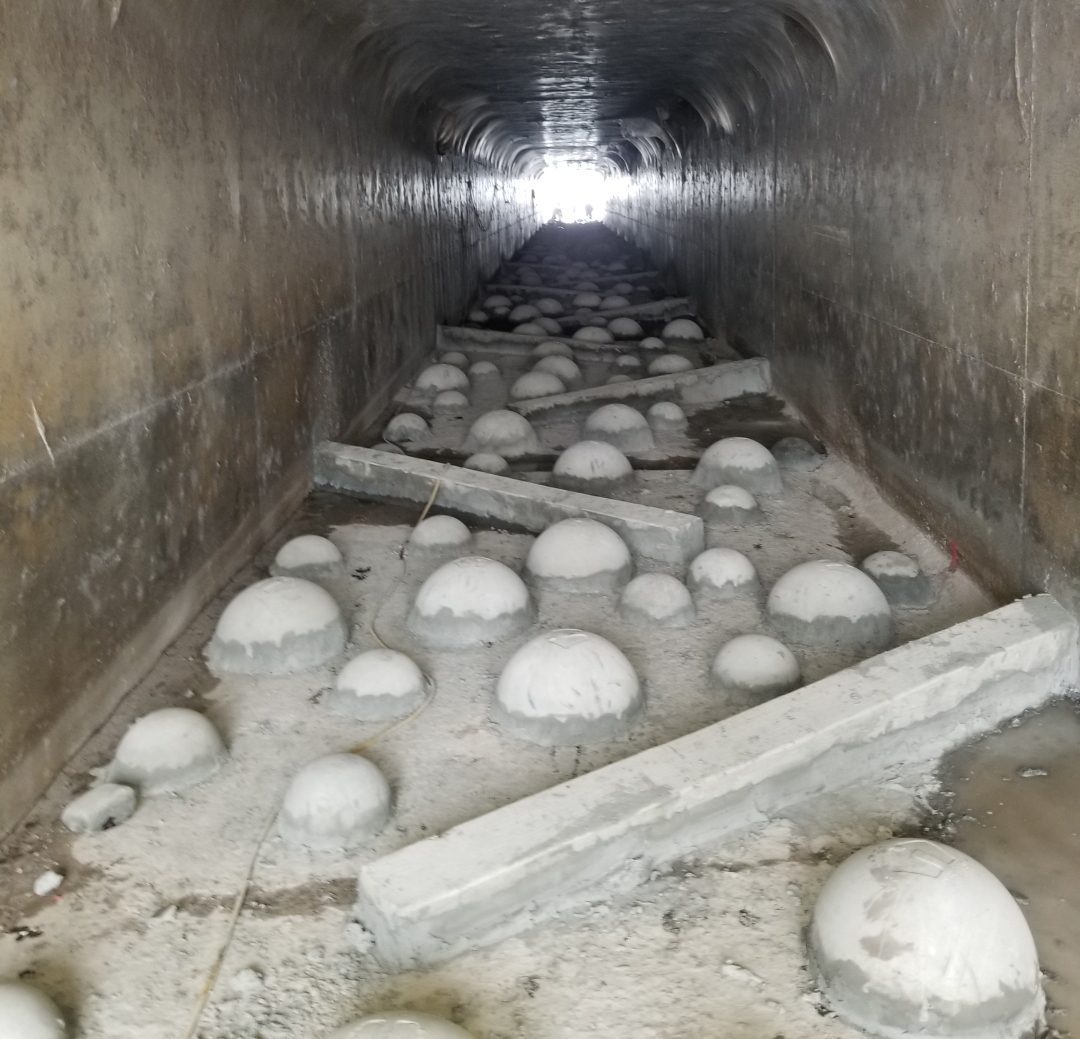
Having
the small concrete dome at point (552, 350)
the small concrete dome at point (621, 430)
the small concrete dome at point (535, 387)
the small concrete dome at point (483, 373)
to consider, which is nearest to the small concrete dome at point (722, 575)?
the small concrete dome at point (621, 430)

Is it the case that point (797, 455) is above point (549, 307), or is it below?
below

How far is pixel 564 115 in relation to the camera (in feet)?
53.5

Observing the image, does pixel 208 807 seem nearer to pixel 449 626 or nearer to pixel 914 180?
pixel 449 626

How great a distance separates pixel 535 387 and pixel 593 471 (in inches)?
103

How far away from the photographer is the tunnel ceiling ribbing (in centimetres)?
728

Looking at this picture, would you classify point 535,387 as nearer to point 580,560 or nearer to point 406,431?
point 406,431

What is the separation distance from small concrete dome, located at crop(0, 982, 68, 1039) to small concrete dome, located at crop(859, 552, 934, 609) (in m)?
4.08

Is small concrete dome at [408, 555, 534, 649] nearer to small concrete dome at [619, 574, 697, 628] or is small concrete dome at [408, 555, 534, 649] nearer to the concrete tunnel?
the concrete tunnel

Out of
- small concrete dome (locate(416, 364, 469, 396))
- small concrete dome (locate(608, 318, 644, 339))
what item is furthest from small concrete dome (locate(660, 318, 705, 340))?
small concrete dome (locate(416, 364, 469, 396))

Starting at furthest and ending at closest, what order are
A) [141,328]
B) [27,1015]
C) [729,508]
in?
[729,508] < [141,328] < [27,1015]

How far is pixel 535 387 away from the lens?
9594 millimetres

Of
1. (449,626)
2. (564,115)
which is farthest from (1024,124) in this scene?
(564,115)

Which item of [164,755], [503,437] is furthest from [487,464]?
[164,755]

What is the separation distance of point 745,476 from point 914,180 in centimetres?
212
